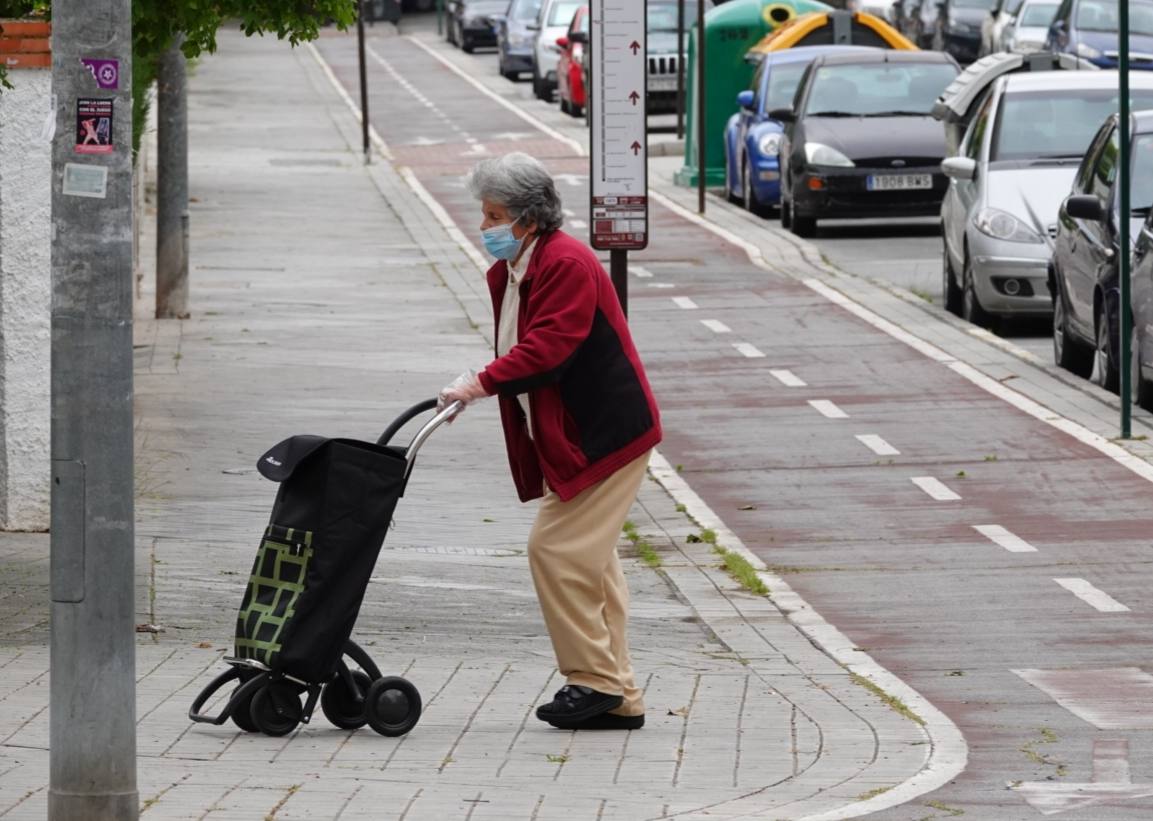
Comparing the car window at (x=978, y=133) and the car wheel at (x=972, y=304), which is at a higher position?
the car window at (x=978, y=133)

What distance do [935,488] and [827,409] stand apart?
277 centimetres

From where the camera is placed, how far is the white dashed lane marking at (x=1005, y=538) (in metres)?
11.6

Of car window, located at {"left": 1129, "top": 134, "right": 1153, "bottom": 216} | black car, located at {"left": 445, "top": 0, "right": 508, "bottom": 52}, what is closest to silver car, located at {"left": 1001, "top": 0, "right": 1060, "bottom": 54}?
black car, located at {"left": 445, "top": 0, "right": 508, "bottom": 52}

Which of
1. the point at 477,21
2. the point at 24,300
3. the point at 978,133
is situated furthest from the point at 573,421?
the point at 477,21

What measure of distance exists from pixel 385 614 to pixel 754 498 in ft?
11.7

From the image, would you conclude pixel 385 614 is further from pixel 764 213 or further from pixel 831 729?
pixel 764 213

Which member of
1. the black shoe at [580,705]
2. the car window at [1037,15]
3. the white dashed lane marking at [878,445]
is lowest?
the white dashed lane marking at [878,445]

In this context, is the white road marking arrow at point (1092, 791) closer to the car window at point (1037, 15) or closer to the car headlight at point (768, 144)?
the car headlight at point (768, 144)

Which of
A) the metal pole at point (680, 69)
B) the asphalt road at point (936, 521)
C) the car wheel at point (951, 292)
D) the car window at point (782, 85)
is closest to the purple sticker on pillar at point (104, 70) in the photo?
the asphalt road at point (936, 521)

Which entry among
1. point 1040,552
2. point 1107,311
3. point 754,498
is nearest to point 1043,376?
point 1107,311

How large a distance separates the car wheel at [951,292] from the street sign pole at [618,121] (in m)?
8.33

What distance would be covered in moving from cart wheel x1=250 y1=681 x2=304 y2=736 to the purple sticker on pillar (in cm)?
214

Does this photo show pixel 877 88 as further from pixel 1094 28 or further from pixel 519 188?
pixel 519 188

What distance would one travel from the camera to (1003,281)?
19.0 m
